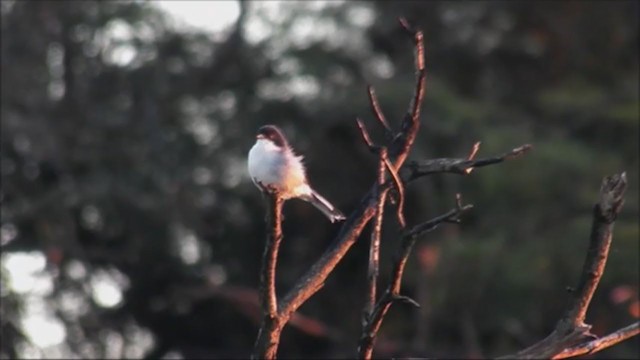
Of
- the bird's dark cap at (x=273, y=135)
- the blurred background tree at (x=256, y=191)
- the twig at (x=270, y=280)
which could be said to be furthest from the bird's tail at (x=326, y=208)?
the blurred background tree at (x=256, y=191)

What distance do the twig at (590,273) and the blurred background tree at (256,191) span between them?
20.1ft

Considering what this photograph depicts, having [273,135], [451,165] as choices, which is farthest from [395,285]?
[273,135]

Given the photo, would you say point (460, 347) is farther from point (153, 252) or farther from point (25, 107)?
point (25, 107)

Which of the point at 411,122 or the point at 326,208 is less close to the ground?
the point at 326,208

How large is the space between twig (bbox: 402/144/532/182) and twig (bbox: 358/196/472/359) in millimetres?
107

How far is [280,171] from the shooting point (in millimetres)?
5590

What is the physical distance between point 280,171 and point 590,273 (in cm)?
160

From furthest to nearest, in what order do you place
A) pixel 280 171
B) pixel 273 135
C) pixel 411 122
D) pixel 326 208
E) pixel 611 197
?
pixel 273 135 → pixel 326 208 → pixel 280 171 → pixel 411 122 → pixel 611 197

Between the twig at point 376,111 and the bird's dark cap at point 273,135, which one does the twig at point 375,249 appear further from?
the bird's dark cap at point 273,135

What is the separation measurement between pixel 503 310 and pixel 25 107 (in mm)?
3486

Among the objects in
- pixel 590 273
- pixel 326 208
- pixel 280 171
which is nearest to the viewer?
pixel 590 273

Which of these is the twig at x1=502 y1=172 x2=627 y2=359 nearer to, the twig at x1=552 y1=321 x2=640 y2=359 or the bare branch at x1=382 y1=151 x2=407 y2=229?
the twig at x1=552 y1=321 x2=640 y2=359

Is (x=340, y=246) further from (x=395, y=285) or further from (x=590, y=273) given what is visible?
(x=590, y=273)

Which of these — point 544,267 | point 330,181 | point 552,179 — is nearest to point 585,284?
point 544,267
